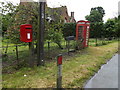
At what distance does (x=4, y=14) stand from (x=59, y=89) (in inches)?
172

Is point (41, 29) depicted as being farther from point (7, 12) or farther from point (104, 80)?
point (104, 80)

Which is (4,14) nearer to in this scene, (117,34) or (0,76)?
(0,76)

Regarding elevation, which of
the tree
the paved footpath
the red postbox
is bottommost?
the paved footpath

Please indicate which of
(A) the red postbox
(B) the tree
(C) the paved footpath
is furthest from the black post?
(C) the paved footpath

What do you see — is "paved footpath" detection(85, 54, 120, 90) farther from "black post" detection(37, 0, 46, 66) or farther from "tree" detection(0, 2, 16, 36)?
"tree" detection(0, 2, 16, 36)

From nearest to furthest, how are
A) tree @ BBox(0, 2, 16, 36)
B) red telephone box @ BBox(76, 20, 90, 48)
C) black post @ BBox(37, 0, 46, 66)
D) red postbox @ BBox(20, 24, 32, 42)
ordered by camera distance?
red postbox @ BBox(20, 24, 32, 42), black post @ BBox(37, 0, 46, 66), tree @ BBox(0, 2, 16, 36), red telephone box @ BBox(76, 20, 90, 48)

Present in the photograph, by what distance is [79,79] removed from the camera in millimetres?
3734

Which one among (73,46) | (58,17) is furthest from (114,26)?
(58,17)

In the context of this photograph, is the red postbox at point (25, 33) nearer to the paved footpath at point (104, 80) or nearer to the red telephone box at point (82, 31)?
the paved footpath at point (104, 80)

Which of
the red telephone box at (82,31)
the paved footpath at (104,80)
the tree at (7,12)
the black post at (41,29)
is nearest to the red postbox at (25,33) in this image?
the black post at (41,29)

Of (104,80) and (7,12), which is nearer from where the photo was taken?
(104,80)

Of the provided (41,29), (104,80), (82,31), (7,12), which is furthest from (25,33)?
(82,31)

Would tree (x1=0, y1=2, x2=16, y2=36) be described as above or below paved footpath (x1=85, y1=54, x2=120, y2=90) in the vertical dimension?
above

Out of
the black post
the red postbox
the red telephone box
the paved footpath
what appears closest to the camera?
the paved footpath
